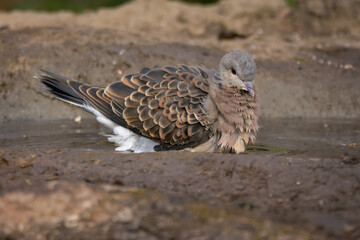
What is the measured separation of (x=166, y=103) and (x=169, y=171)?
1.08 m

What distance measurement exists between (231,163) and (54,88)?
2.06 meters

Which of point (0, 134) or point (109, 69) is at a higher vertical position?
point (109, 69)

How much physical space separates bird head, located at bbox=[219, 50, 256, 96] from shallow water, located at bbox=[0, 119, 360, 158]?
25.5 inches

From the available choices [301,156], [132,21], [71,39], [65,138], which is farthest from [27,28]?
[301,156]

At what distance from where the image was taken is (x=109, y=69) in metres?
6.95

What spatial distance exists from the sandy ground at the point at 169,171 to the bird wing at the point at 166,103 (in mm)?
701

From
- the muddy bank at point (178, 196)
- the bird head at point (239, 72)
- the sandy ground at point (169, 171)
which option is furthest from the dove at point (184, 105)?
the muddy bank at point (178, 196)

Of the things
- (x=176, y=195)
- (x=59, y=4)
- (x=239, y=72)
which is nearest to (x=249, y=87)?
(x=239, y=72)

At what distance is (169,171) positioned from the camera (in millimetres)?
3963

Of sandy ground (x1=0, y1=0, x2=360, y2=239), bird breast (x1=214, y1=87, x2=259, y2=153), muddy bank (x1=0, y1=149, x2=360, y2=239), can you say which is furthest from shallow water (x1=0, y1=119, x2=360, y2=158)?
muddy bank (x1=0, y1=149, x2=360, y2=239)

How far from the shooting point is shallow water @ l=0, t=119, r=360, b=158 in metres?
5.20

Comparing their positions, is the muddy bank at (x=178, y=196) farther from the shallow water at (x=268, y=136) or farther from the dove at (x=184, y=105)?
the shallow water at (x=268, y=136)

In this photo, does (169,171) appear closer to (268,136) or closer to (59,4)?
(268,136)

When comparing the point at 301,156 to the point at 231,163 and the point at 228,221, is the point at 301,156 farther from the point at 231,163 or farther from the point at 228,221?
the point at 228,221
